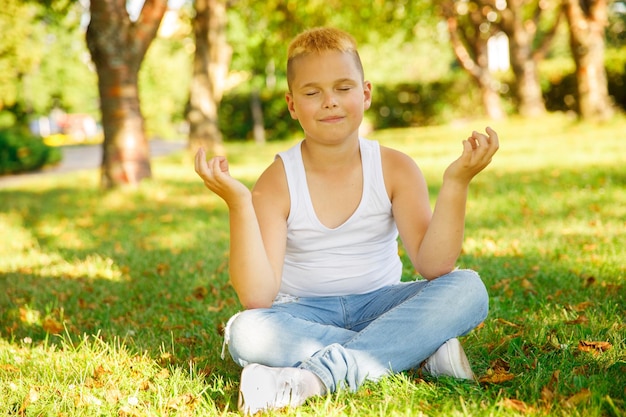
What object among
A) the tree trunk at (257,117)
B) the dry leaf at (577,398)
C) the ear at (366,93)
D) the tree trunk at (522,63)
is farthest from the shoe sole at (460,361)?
the tree trunk at (257,117)

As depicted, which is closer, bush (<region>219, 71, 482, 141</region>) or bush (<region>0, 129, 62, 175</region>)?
bush (<region>0, 129, 62, 175</region>)

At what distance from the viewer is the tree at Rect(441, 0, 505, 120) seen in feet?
70.8

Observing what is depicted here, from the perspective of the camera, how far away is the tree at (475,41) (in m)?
21.6

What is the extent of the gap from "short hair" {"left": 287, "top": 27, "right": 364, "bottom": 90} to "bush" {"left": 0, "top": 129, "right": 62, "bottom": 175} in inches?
654

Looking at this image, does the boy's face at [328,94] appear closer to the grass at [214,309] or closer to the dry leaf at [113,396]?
the grass at [214,309]

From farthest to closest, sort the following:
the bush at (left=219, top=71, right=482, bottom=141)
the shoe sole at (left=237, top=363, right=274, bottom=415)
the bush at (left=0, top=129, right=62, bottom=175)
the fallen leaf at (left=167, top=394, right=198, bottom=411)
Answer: the bush at (left=219, top=71, right=482, bottom=141) < the bush at (left=0, top=129, right=62, bottom=175) < the fallen leaf at (left=167, top=394, right=198, bottom=411) < the shoe sole at (left=237, top=363, right=274, bottom=415)

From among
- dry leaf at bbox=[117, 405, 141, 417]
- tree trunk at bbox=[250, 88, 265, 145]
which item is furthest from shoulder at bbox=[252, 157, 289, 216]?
tree trunk at bbox=[250, 88, 265, 145]

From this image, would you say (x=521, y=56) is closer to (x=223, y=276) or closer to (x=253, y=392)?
(x=223, y=276)

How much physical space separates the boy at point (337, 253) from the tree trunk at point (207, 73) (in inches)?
464

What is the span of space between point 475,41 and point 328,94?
22000mm

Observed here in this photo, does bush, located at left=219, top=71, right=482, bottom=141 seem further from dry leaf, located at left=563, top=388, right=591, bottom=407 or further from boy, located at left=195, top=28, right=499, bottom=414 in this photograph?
dry leaf, located at left=563, top=388, right=591, bottom=407

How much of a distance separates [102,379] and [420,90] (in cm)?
2512

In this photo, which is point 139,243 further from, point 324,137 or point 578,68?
point 578,68

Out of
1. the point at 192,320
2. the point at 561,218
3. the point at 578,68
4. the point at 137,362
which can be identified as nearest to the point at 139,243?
the point at 192,320
